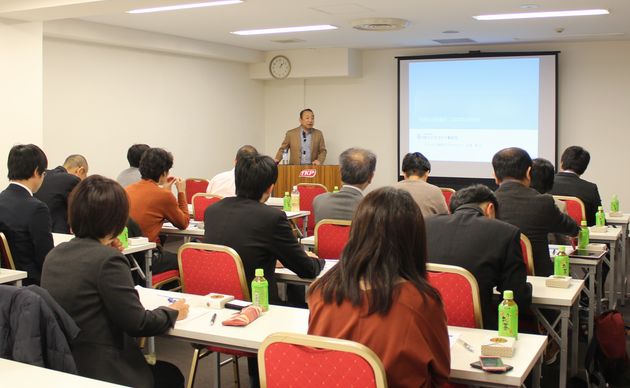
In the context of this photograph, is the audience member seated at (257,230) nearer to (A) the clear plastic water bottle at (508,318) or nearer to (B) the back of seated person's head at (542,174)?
(A) the clear plastic water bottle at (508,318)

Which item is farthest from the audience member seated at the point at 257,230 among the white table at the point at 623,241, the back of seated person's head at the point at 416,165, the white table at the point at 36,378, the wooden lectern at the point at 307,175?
the wooden lectern at the point at 307,175

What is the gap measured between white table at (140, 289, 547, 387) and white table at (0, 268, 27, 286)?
3.77 ft

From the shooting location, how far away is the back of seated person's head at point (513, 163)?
4.14 meters

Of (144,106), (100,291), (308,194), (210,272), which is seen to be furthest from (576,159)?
(144,106)

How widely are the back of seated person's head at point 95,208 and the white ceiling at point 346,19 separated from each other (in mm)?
3494

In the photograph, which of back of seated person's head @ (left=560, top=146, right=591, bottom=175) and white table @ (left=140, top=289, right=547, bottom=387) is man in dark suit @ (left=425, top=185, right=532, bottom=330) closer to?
white table @ (left=140, top=289, right=547, bottom=387)

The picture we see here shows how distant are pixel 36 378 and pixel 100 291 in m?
0.41

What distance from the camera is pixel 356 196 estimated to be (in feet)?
15.9

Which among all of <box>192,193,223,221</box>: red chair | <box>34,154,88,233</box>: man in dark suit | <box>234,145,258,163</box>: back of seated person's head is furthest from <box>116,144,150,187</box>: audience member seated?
<box>234,145,258,163</box>: back of seated person's head

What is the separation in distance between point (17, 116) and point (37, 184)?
2463mm

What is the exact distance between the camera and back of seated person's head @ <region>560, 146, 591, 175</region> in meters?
5.95

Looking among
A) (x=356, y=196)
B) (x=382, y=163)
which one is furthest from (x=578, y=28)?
(x=356, y=196)

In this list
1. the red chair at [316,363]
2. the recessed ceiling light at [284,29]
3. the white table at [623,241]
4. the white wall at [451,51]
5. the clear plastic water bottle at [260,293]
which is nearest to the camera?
the red chair at [316,363]

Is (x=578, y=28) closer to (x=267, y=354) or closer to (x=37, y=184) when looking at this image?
(x=37, y=184)
